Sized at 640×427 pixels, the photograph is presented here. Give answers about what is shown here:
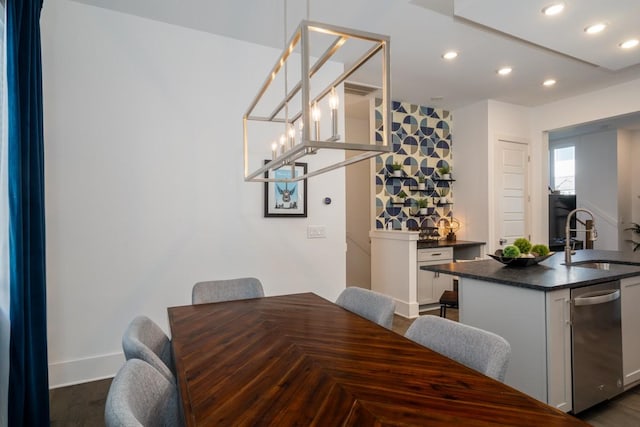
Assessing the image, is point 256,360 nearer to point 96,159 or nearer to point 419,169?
point 96,159

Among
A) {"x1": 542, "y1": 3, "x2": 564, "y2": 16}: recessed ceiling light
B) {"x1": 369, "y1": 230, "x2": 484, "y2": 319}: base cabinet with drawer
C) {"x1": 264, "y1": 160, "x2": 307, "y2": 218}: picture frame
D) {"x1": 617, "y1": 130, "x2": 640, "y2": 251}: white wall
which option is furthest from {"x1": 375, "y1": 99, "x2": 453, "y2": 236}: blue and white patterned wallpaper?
{"x1": 617, "y1": 130, "x2": 640, "y2": 251}: white wall

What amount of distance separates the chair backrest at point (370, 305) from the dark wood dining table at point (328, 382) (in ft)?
0.48

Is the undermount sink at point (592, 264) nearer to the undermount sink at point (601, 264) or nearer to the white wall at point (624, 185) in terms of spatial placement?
the undermount sink at point (601, 264)

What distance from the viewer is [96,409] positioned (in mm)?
2312

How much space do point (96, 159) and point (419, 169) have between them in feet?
13.2

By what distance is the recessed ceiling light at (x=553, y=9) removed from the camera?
243 centimetres

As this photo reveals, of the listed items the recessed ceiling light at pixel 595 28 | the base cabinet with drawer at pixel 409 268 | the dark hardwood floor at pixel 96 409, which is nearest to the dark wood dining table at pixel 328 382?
the dark hardwood floor at pixel 96 409

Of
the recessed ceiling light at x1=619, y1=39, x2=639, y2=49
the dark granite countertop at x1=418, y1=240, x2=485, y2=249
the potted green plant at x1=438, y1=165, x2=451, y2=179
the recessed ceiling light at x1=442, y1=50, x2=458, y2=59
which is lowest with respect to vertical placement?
the dark granite countertop at x1=418, y1=240, x2=485, y2=249

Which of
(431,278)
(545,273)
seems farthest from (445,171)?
(545,273)

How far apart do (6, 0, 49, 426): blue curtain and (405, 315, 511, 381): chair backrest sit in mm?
1952

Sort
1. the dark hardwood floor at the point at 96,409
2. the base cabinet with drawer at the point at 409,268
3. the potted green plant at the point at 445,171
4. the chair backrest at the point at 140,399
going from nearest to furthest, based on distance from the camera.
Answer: the chair backrest at the point at 140,399 < the dark hardwood floor at the point at 96,409 < the base cabinet with drawer at the point at 409,268 < the potted green plant at the point at 445,171

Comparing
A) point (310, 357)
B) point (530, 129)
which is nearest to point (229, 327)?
point (310, 357)

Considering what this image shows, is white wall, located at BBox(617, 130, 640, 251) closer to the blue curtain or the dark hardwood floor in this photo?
the dark hardwood floor

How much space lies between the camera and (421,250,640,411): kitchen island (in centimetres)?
193
